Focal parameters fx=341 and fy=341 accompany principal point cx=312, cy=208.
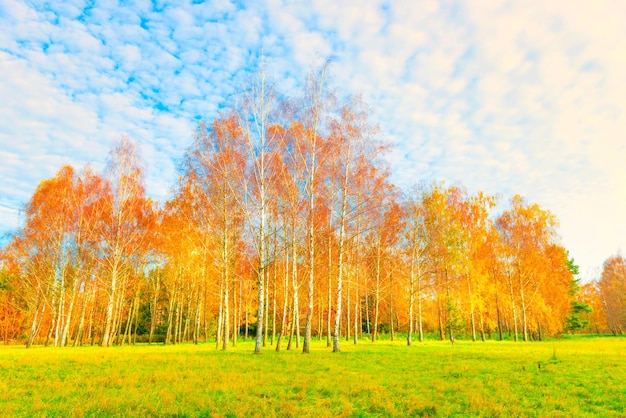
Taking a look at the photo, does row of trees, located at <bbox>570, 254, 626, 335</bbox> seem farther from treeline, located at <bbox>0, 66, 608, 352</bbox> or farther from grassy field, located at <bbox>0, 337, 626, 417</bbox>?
grassy field, located at <bbox>0, 337, 626, 417</bbox>

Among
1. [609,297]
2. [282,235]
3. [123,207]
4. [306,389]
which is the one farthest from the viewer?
[609,297]

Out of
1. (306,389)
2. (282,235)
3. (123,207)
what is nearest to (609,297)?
(282,235)

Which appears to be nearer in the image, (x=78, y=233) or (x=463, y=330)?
(x=78, y=233)

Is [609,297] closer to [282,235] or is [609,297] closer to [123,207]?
[282,235]

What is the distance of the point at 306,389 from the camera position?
866 cm

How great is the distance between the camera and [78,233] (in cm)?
2758

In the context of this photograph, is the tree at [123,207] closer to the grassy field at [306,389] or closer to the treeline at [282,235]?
the treeline at [282,235]

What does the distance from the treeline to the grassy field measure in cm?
667

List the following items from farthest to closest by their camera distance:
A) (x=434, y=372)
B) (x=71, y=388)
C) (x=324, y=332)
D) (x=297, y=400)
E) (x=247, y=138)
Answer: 1. (x=324, y=332)
2. (x=247, y=138)
3. (x=434, y=372)
4. (x=71, y=388)
5. (x=297, y=400)

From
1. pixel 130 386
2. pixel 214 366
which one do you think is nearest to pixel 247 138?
pixel 214 366

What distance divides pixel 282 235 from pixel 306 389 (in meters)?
17.2

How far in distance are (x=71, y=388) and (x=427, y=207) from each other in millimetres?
28277

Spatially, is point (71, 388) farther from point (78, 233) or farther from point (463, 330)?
point (463, 330)

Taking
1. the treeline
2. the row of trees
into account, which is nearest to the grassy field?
the treeline
